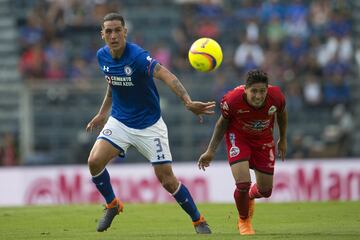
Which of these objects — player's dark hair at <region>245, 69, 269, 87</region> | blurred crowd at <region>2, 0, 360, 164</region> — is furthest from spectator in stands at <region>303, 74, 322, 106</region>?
player's dark hair at <region>245, 69, 269, 87</region>

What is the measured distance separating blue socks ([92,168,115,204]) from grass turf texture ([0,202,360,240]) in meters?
0.47

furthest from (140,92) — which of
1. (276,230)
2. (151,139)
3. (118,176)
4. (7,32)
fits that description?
(7,32)

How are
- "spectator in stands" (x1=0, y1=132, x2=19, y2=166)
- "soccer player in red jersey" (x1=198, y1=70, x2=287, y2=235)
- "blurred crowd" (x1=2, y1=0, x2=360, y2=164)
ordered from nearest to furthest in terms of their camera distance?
"soccer player in red jersey" (x1=198, y1=70, x2=287, y2=235) < "spectator in stands" (x1=0, y1=132, x2=19, y2=166) < "blurred crowd" (x1=2, y1=0, x2=360, y2=164)

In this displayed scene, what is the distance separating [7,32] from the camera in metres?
25.4

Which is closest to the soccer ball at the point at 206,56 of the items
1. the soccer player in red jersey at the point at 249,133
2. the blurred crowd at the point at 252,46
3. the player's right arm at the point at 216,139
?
the soccer player in red jersey at the point at 249,133

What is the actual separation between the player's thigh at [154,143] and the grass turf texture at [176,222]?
0.92 meters

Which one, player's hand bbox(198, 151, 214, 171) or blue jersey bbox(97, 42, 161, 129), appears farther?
player's hand bbox(198, 151, 214, 171)

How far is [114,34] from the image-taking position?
11.0 metres

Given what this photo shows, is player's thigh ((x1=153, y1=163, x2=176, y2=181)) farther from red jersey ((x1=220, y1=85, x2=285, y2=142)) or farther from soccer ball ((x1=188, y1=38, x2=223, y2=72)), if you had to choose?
soccer ball ((x1=188, y1=38, x2=223, y2=72))

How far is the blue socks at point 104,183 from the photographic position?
11109 mm

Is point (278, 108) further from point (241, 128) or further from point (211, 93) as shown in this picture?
point (211, 93)

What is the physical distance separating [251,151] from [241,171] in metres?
0.52

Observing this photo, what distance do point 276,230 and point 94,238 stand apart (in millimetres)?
2460

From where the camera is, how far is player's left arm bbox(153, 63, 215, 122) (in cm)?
992
